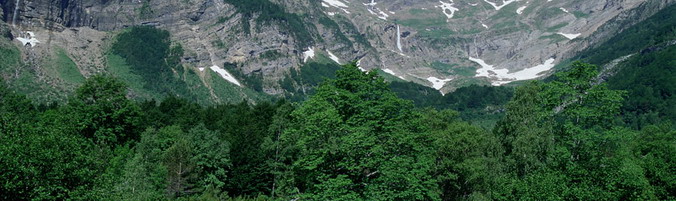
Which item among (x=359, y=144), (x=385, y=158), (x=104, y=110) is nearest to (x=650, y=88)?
(x=385, y=158)

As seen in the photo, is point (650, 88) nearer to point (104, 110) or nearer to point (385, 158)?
point (385, 158)

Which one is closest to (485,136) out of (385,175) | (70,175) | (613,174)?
(613,174)

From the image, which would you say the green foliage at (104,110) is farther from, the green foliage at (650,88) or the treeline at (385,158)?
the green foliage at (650,88)

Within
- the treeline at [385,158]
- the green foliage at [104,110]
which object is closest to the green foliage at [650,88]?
the treeline at [385,158]

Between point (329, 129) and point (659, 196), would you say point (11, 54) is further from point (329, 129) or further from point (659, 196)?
point (659, 196)

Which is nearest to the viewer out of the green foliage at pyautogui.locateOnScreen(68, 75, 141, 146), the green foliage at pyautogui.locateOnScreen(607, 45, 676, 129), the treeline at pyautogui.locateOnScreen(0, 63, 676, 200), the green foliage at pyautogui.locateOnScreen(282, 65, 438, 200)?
the treeline at pyautogui.locateOnScreen(0, 63, 676, 200)

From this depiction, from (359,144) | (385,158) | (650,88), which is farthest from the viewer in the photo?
(650,88)

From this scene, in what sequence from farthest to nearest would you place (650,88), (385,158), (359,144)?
(650,88) → (385,158) → (359,144)

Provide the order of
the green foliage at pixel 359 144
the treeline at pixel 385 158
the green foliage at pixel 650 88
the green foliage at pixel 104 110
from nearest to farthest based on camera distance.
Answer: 1. the treeline at pixel 385 158
2. the green foliage at pixel 359 144
3. the green foliage at pixel 104 110
4. the green foliage at pixel 650 88

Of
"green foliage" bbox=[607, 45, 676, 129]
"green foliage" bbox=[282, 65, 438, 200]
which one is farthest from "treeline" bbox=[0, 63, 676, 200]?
"green foliage" bbox=[607, 45, 676, 129]

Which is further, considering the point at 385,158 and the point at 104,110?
the point at 104,110

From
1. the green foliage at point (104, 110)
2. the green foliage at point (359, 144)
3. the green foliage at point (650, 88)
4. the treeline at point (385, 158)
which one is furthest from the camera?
the green foliage at point (650, 88)

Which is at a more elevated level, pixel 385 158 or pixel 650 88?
pixel 385 158

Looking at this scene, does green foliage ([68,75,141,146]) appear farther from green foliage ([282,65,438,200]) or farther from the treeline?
green foliage ([282,65,438,200])
